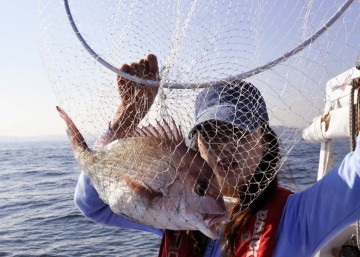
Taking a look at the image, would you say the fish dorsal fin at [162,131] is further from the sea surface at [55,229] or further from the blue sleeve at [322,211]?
the sea surface at [55,229]

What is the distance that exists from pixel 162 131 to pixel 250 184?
609 mm

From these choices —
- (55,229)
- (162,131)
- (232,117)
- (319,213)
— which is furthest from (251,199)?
(55,229)

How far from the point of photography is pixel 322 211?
2.09 m

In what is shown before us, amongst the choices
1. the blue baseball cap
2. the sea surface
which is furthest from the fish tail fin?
the sea surface

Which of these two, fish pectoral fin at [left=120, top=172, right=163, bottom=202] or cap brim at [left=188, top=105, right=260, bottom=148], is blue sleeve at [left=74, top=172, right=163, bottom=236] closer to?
fish pectoral fin at [left=120, top=172, right=163, bottom=202]

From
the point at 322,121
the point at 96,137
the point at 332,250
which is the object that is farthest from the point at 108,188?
the point at 332,250

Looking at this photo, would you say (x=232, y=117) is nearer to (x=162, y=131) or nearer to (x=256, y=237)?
(x=162, y=131)

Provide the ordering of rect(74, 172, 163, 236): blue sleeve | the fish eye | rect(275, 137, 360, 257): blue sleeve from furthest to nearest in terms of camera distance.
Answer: rect(74, 172, 163, 236): blue sleeve
the fish eye
rect(275, 137, 360, 257): blue sleeve

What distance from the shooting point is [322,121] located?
13.3ft

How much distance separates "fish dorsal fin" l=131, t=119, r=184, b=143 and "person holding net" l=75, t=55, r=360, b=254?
12 centimetres

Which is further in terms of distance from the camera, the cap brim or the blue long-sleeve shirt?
the cap brim

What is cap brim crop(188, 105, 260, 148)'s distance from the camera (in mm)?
2152

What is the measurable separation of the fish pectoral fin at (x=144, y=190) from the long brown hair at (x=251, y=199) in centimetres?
59

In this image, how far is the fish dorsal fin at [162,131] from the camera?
7.28 ft
